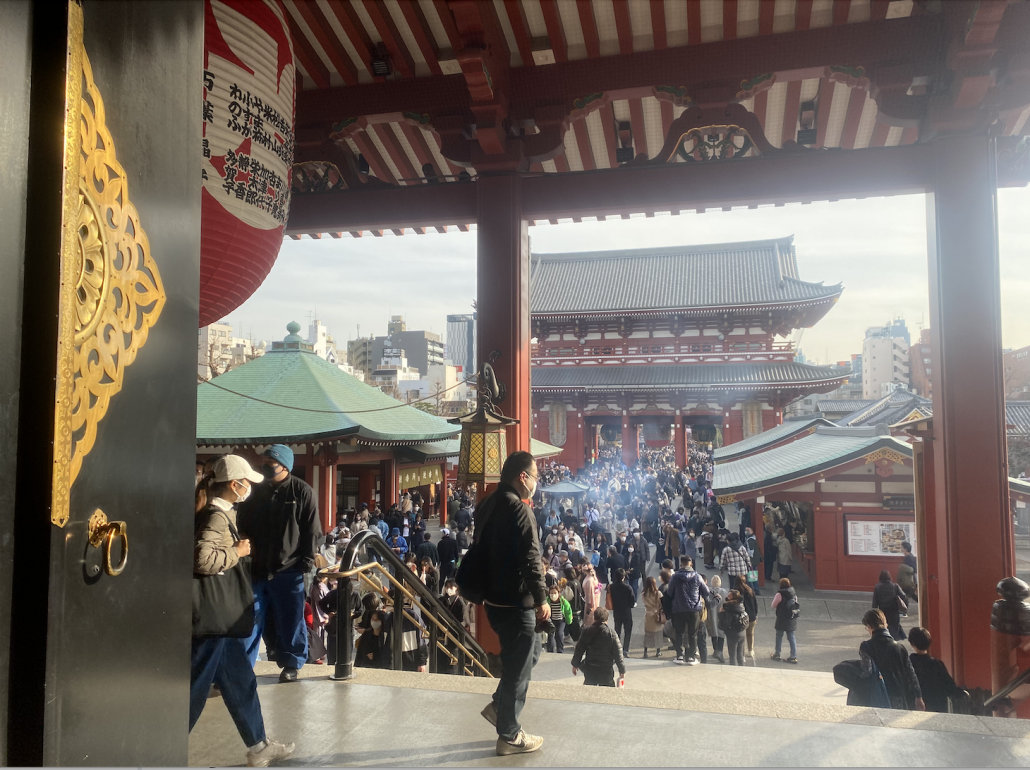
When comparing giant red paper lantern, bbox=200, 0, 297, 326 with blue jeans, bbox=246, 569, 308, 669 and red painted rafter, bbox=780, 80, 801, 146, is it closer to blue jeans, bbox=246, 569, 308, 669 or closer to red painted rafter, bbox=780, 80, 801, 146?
blue jeans, bbox=246, 569, 308, 669

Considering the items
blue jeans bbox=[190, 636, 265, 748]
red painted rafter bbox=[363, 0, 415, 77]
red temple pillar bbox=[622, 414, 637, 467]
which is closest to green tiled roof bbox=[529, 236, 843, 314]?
red temple pillar bbox=[622, 414, 637, 467]

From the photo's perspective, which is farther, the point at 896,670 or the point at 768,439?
the point at 768,439

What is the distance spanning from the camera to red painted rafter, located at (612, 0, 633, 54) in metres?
4.29

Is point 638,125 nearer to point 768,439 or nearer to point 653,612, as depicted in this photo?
point 653,612

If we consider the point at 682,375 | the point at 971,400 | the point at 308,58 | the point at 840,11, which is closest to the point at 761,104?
the point at 840,11

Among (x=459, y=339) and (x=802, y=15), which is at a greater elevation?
(x=459, y=339)

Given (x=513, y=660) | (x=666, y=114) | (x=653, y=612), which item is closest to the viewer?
(x=513, y=660)

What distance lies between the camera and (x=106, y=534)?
3.96 feet

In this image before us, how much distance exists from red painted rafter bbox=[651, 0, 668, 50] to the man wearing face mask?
12.3 ft

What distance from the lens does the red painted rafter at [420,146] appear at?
587 cm

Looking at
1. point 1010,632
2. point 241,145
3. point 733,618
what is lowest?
point 733,618

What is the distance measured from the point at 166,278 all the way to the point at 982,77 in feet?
16.2

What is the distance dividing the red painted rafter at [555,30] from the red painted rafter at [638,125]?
0.88m

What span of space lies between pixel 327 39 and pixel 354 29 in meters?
0.22
